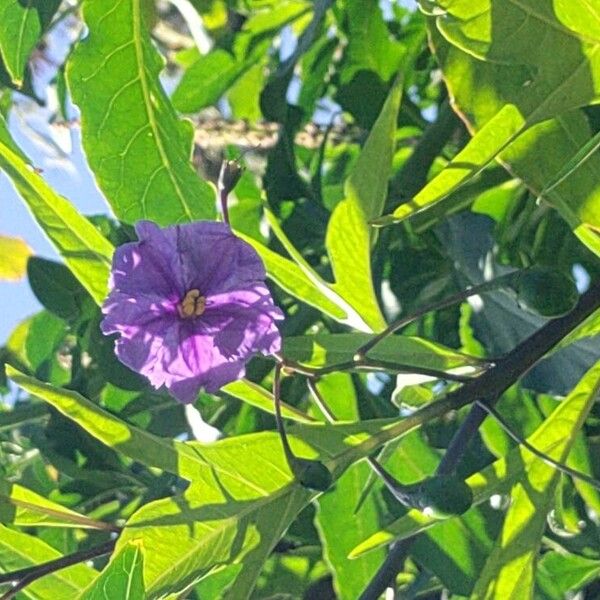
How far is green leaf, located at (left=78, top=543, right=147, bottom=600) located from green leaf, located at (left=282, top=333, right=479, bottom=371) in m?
0.22

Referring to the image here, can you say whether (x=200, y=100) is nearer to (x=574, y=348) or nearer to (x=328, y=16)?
(x=328, y=16)

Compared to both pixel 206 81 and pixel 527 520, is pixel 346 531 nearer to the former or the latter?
pixel 527 520

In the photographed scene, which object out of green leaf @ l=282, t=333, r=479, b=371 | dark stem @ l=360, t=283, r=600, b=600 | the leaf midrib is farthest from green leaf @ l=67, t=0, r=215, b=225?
dark stem @ l=360, t=283, r=600, b=600

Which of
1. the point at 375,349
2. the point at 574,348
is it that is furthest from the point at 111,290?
the point at 574,348

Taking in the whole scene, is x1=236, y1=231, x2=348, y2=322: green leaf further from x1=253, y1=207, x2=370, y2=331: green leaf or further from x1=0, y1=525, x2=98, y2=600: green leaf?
x1=0, y1=525, x2=98, y2=600: green leaf

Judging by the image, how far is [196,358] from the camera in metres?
0.74

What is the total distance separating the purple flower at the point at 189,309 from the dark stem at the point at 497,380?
4.6 inches

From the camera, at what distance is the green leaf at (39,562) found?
0.89 metres

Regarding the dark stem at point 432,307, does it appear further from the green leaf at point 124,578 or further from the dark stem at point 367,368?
the green leaf at point 124,578

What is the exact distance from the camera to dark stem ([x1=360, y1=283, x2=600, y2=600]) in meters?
0.77

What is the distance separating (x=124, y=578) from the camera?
67 centimetres

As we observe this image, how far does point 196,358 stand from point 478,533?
0.36m

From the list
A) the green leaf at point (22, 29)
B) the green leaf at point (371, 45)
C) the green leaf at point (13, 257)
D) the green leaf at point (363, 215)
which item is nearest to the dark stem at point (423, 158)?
the green leaf at point (371, 45)

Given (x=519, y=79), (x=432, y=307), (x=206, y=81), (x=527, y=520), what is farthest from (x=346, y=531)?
(x=206, y=81)
